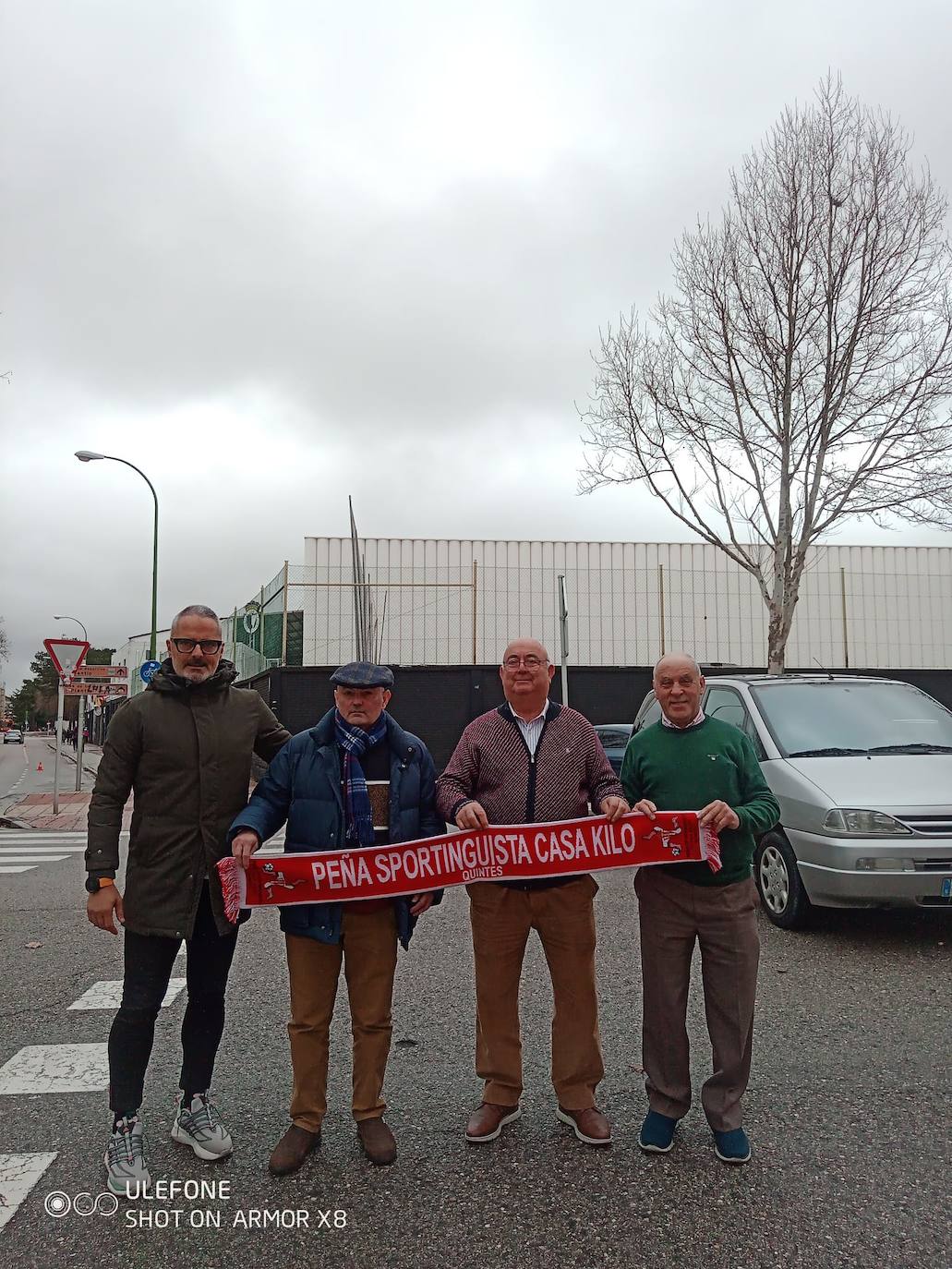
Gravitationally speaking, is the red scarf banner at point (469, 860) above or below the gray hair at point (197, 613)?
below

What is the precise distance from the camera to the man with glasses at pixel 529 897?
11.8ft

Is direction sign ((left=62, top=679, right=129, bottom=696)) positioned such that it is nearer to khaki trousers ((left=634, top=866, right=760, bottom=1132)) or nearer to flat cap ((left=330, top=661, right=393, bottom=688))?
flat cap ((left=330, top=661, right=393, bottom=688))

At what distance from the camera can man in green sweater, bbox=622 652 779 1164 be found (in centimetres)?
343

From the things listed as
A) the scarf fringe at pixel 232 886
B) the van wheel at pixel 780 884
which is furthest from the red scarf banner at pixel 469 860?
the van wheel at pixel 780 884

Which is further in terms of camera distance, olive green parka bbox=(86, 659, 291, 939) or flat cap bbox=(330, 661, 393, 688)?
flat cap bbox=(330, 661, 393, 688)

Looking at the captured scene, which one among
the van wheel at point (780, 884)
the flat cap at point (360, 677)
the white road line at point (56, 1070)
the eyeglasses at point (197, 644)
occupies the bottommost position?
the white road line at point (56, 1070)

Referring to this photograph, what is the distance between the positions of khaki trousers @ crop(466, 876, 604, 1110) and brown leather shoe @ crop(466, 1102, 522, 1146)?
0.10ft

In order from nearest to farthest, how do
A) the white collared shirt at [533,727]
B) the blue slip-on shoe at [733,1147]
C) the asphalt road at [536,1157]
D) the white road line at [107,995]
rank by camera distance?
the asphalt road at [536,1157] < the blue slip-on shoe at [733,1147] < the white collared shirt at [533,727] < the white road line at [107,995]

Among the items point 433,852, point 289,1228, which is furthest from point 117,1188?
point 433,852

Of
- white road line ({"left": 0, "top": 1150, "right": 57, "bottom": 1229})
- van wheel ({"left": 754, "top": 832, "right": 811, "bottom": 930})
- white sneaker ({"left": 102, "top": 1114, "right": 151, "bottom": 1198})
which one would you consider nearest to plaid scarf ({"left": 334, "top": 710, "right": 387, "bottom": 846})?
white sneaker ({"left": 102, "top": 1114, "right": 151, "bottom": 1198})

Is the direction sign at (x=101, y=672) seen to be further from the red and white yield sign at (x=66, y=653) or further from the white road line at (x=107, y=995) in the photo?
the white road line at (x=107, y=995)

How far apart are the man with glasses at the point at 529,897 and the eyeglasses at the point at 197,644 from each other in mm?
1023

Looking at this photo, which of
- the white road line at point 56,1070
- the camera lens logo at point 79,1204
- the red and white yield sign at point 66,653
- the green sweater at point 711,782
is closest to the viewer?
the camera lens logo at point 79,1204

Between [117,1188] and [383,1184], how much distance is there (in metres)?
0.90
